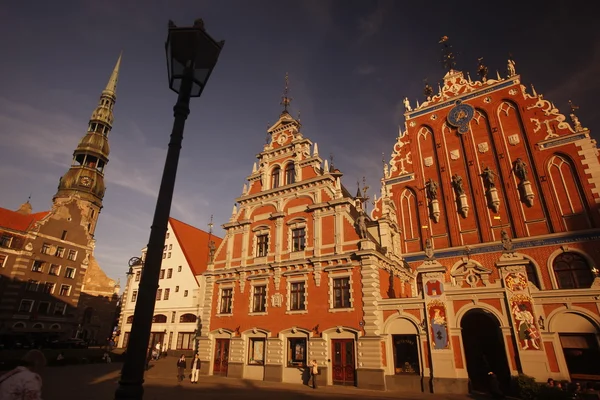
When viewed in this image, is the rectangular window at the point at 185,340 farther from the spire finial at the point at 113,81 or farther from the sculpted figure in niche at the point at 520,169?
the spire finial at the point at 113,81

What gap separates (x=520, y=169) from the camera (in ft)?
79.8

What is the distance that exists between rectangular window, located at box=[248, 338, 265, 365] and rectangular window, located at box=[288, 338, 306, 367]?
85.1 inches

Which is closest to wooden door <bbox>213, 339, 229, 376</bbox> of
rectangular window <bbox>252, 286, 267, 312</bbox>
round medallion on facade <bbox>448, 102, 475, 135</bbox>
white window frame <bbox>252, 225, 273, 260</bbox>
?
rectangular window <bbox>252, 286, 267, 312</bbox>

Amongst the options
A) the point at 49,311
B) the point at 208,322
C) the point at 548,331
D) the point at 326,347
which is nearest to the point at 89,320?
the point at 49,311

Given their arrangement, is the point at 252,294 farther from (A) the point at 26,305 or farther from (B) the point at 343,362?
(A) the point at 26,305

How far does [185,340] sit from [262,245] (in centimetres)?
1789

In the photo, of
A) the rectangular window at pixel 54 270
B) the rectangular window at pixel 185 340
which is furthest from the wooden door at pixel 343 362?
the rectangular window at pixel 54 270

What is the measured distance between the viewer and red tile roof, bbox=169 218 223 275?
40.3 meters

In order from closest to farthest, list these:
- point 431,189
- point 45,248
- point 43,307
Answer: point 431,189, point 43,307, point 45,248

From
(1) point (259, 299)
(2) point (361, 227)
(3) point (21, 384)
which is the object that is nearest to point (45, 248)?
(1) point (259, 299)

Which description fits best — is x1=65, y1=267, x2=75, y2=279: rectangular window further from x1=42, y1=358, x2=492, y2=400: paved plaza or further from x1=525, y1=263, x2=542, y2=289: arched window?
x1=525, y1=263, x2=542, y2=289: arched window

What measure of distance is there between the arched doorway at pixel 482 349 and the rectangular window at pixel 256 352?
12621mm

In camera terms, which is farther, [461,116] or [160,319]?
[160,319]

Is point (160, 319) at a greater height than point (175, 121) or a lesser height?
lesser
